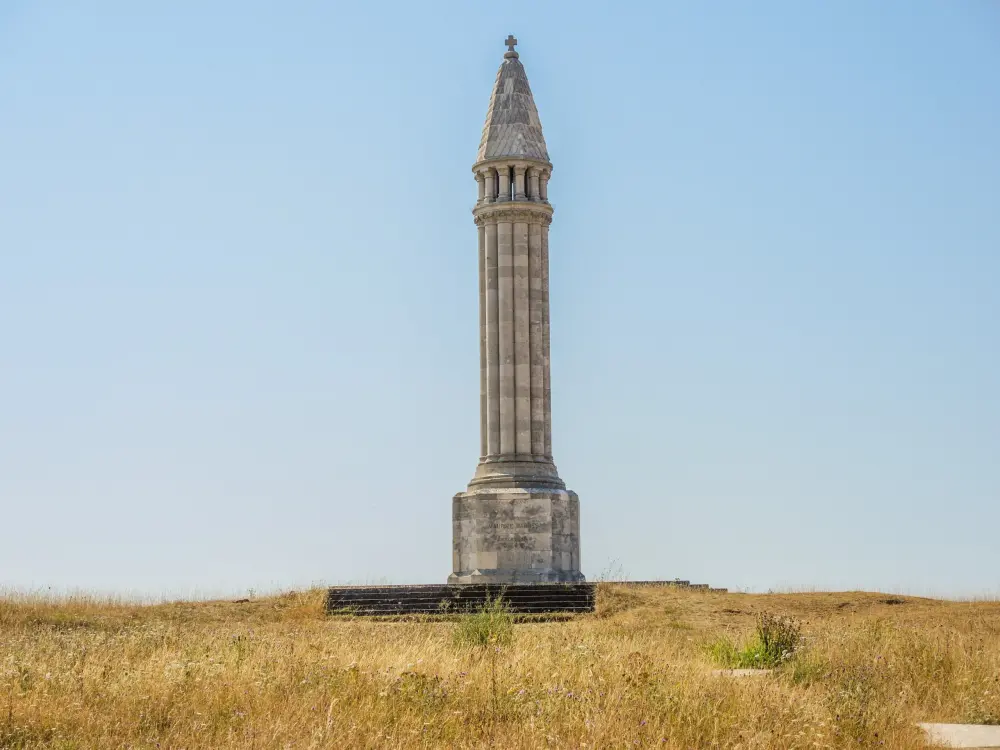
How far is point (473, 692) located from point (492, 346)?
74.3 ft

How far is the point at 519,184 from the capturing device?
37312 millimetres

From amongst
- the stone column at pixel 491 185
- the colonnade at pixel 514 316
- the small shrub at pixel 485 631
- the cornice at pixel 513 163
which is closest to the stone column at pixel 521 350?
the colonnade at pixel 514 316

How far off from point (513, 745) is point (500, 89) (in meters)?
27.7

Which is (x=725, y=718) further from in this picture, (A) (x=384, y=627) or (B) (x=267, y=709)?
(A) (x=384, y=627)

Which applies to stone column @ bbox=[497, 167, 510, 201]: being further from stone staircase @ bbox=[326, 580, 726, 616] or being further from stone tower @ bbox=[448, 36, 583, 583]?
stone staircase @ bbox=[326, 580, 726, 616]

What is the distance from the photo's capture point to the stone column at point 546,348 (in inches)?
1467

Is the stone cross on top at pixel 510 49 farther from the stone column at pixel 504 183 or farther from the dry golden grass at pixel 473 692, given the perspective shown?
the dry golden grass at pixel 473 692

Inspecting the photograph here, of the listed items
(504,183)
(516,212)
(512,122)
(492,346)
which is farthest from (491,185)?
(492,346)

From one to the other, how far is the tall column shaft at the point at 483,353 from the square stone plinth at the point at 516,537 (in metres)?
1.69

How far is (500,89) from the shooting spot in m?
38.3

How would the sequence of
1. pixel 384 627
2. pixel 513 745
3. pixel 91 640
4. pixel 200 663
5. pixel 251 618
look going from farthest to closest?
pixel 251 618
pixel 384 627
pixel 91 640
pixel 200 663
pixel 513 745

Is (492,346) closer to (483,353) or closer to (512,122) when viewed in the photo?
(483,353)

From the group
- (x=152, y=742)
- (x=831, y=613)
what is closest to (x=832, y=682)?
(x=152, y=742)

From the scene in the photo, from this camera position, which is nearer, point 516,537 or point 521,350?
point 516,537
